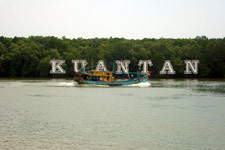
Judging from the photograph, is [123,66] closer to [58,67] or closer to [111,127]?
[58,67]

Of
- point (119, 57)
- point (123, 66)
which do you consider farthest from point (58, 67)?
point (123, 66)

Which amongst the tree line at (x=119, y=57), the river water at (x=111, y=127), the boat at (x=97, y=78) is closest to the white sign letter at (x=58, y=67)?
the tree line at (x=119, y=57)

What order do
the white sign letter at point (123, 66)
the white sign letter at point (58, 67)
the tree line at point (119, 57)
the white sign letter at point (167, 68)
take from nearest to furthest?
the white sign letter at point (123, 66) < the tree line at point (119, 57) < the white sign letter at point (167, 68) < the white sign letter at point (58, 67)

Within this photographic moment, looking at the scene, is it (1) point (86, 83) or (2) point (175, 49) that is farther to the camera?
(2) point (175, 49)

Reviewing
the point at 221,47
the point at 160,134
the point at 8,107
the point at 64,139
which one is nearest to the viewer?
the point at 64,139

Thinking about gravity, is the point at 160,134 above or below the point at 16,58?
below

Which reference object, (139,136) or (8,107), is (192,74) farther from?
(139,136)

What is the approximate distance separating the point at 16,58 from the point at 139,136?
4436 inches

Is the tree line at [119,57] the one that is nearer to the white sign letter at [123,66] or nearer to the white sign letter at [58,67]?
the white sign letter at [58,67]

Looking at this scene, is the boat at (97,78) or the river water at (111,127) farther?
the boat at (97,78)

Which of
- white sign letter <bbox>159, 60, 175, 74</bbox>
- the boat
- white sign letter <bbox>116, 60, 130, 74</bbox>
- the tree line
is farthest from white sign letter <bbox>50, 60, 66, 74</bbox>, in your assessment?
the boat

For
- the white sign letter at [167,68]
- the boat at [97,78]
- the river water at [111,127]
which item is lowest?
the river water at [111,127]

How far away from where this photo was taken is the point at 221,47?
129875 mm

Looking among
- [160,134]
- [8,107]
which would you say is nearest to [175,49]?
[8,107]
